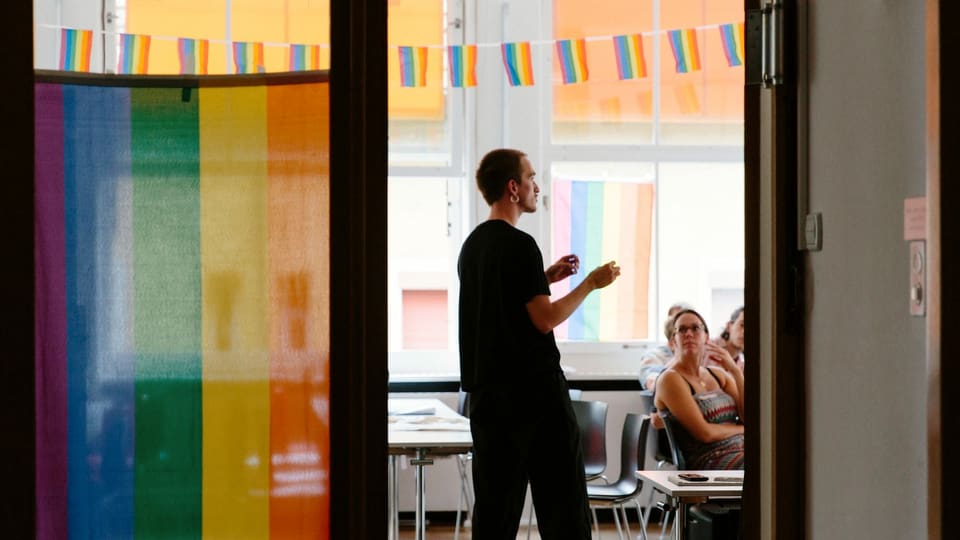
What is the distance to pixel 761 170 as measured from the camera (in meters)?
2.65

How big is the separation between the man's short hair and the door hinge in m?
1.37

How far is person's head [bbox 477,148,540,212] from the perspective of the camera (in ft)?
12.7

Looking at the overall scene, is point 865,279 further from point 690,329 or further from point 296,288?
point 690,329

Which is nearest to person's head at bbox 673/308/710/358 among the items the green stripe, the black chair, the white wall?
the black chair

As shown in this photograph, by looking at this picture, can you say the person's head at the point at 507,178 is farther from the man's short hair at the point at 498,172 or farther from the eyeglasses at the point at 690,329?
the eyeglasses at the point at 690,329

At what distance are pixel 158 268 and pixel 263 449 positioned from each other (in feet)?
1.22

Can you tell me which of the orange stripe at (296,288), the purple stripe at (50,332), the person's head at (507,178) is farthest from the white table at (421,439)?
the purple stripe at (50,332)

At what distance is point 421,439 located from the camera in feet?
14.4

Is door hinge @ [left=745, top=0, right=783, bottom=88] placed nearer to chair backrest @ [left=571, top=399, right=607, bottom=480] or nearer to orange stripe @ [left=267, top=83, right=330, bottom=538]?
orange stripe @ [left=267, top=83, right=330, bottom=538]

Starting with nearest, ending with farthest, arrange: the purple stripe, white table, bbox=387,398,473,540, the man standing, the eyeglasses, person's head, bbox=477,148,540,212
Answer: the purple stripe < the man standing < person's head, bbox=477,148,540,212 < white table, bbox=387,398,473,540 < the eyeglasses

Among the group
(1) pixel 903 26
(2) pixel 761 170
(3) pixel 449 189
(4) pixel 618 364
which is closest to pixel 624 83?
(3) pixel 449 189

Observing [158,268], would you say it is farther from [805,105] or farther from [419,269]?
[419,269]

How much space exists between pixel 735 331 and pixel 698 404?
1.31 meters

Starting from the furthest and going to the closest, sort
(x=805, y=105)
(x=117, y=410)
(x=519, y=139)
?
(x=519, y=139) → (x=805, y=105) → (x=117, y=410)
